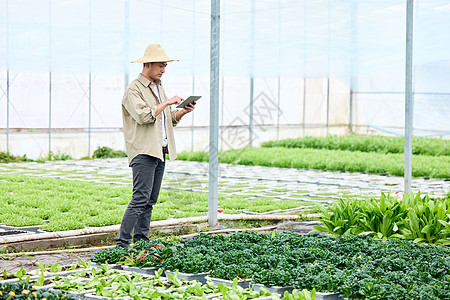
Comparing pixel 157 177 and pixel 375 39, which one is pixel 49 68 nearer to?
pixel 375 39

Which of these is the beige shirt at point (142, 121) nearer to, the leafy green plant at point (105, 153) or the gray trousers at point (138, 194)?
the gray trousers at point (138, 194)

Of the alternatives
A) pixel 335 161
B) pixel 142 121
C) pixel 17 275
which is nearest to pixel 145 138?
pixel 142 121

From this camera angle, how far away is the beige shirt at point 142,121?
4570mm

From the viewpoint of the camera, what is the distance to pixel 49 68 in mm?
12750

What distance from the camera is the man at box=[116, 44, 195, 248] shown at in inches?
180

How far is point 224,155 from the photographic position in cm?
1404

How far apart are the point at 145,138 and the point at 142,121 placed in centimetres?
17

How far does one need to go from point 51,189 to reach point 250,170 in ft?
16.1

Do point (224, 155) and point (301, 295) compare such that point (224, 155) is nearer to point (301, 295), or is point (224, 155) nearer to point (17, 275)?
point (17, 275)

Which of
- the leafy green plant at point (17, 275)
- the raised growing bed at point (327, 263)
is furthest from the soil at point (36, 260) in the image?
the raised growing bed at point (327, 263)

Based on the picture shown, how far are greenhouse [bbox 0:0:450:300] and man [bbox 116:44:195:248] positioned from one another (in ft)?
0.04

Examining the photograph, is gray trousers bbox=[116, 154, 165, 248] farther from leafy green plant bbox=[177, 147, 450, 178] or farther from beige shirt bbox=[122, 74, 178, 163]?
leafy green plant bbox=[177, 147, 450, 178]

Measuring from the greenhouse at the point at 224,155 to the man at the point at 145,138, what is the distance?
12 millimetres

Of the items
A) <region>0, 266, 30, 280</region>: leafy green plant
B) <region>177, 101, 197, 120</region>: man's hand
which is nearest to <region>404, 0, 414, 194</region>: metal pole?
<region>177, 101, 197, 120</region>: man's hand
